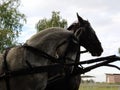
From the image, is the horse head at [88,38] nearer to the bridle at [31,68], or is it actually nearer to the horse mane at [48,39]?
the horse mane at [48,39]

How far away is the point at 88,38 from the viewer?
9758 millimetres

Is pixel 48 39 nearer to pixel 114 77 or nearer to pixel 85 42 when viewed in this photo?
pixel 85 42

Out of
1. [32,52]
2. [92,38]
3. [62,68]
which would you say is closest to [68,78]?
[92,38]

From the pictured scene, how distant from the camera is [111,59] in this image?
25.6ft

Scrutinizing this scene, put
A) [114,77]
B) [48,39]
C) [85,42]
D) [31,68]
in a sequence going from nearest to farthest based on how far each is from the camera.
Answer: [31,68] → [48,39] → [85,42] → [114,77]

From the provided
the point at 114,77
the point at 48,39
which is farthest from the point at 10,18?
the point at 48,39

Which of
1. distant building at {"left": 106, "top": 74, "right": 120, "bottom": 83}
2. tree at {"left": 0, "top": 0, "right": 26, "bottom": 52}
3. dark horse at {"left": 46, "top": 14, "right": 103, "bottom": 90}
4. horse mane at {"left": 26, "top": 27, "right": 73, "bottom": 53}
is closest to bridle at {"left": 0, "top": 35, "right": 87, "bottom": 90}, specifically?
horse mane at {"left": 26, "top": 27, "right": 73, "bottom": 53}

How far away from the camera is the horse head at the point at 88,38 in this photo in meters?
9.66

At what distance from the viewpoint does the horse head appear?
966 centimetres

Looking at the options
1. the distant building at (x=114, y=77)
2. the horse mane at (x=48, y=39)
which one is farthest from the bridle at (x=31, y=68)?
the distant building at (x=114, y=77)

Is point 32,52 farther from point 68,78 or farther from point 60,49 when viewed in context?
point 68,78

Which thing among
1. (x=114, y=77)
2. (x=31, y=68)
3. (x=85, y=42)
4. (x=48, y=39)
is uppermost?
(x=48, y=39)

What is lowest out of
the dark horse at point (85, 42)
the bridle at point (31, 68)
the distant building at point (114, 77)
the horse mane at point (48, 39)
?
the distant building at point (114, 77)

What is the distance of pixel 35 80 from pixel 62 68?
75 cm
